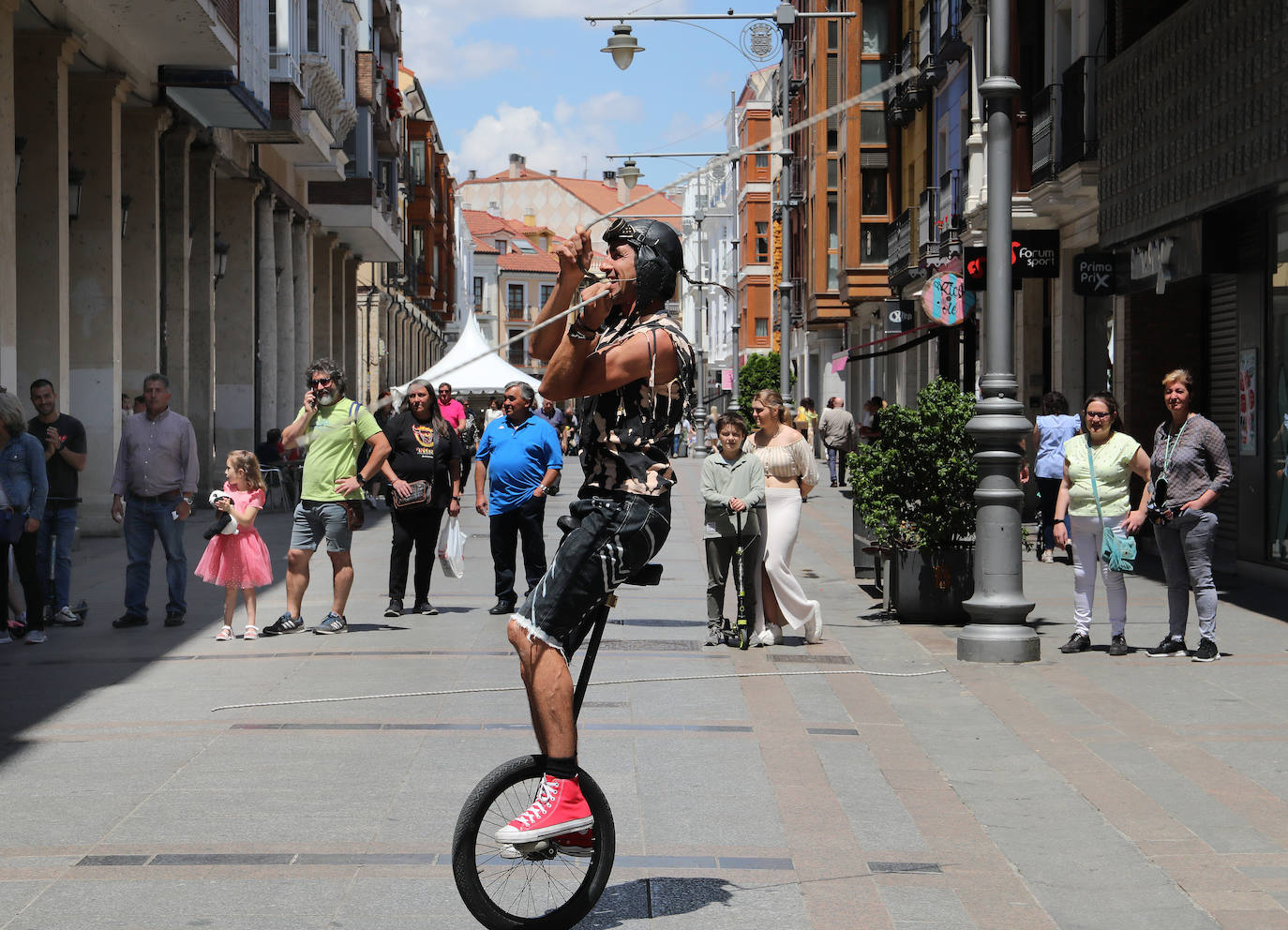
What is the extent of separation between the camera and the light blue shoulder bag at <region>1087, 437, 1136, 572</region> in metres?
10.4

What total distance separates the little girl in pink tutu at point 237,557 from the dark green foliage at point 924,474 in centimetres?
439

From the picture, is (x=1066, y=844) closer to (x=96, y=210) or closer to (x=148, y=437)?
(x=148, y=437)

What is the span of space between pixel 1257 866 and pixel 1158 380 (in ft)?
45.3

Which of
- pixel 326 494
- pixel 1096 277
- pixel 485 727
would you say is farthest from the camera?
pixel 1096 277

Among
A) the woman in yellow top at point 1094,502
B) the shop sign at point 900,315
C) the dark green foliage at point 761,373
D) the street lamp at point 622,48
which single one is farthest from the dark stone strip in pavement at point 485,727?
the dark green foliage at point 761,373

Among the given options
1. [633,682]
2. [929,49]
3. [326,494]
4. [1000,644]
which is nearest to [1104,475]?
[1000,644]

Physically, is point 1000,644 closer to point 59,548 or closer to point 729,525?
point 729,525

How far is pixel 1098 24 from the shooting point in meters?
19.7

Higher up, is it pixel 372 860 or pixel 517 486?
pixel 517 486

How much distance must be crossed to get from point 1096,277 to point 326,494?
10305 mm

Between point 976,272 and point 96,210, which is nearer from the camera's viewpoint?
point 976,272

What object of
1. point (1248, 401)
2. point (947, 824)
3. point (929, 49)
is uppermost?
point (929, 49)

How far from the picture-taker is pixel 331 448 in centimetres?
1149

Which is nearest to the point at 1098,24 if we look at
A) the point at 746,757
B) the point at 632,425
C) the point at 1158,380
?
the point at 1158,380
